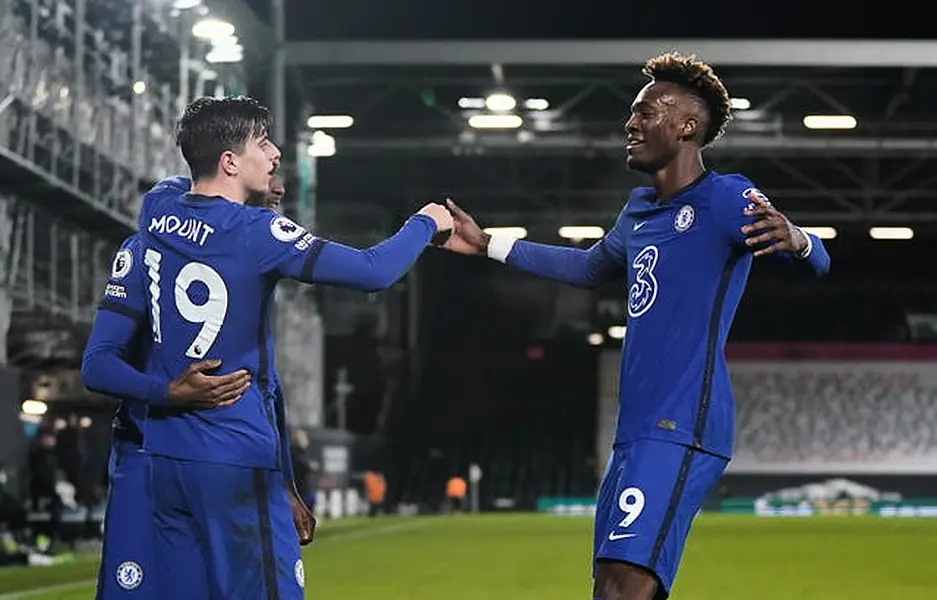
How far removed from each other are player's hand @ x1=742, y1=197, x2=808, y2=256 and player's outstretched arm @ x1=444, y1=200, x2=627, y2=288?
2.34 ft

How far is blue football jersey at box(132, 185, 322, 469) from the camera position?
5141mm

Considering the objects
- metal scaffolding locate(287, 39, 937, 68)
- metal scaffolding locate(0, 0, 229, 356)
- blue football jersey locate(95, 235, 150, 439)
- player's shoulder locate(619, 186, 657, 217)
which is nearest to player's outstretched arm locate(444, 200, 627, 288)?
player's shoulder locate(619, 186, 657, 217)

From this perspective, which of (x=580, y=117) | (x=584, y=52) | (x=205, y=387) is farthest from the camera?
(x=580, y=117)

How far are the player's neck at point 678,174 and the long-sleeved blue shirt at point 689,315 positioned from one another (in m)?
0.06

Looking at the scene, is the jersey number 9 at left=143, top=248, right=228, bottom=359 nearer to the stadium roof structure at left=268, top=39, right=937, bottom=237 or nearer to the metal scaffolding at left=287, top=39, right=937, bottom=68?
the stadium roof structure at left=268, top=39, right=937, bottom=237

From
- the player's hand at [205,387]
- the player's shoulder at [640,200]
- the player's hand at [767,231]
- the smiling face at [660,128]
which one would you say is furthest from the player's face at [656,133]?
the player's hand at [205,387]

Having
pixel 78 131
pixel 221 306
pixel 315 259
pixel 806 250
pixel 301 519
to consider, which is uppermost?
pixel 78 131

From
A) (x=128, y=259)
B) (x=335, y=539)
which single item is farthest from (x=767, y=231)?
(x=335, y=539)

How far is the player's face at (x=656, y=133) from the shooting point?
613 centimetres

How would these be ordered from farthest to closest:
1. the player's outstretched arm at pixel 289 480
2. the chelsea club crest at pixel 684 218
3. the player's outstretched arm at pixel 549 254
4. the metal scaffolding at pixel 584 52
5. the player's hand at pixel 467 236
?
1. the metal scaffolding at pixel 584 52
2. the player's hand at pixel 467 236
3. the player's outstretched arm at pixel 549 254
4. the chelsea club crest at pixel 684 218
5. the player's outstretched arm at pixel 289 480

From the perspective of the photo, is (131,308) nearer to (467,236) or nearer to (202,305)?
(202,305)

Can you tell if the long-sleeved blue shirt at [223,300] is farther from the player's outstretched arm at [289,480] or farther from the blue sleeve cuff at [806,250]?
the blue sleeve cuff at [806,250]

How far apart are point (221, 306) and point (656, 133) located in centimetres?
177

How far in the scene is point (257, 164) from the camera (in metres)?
5.32
